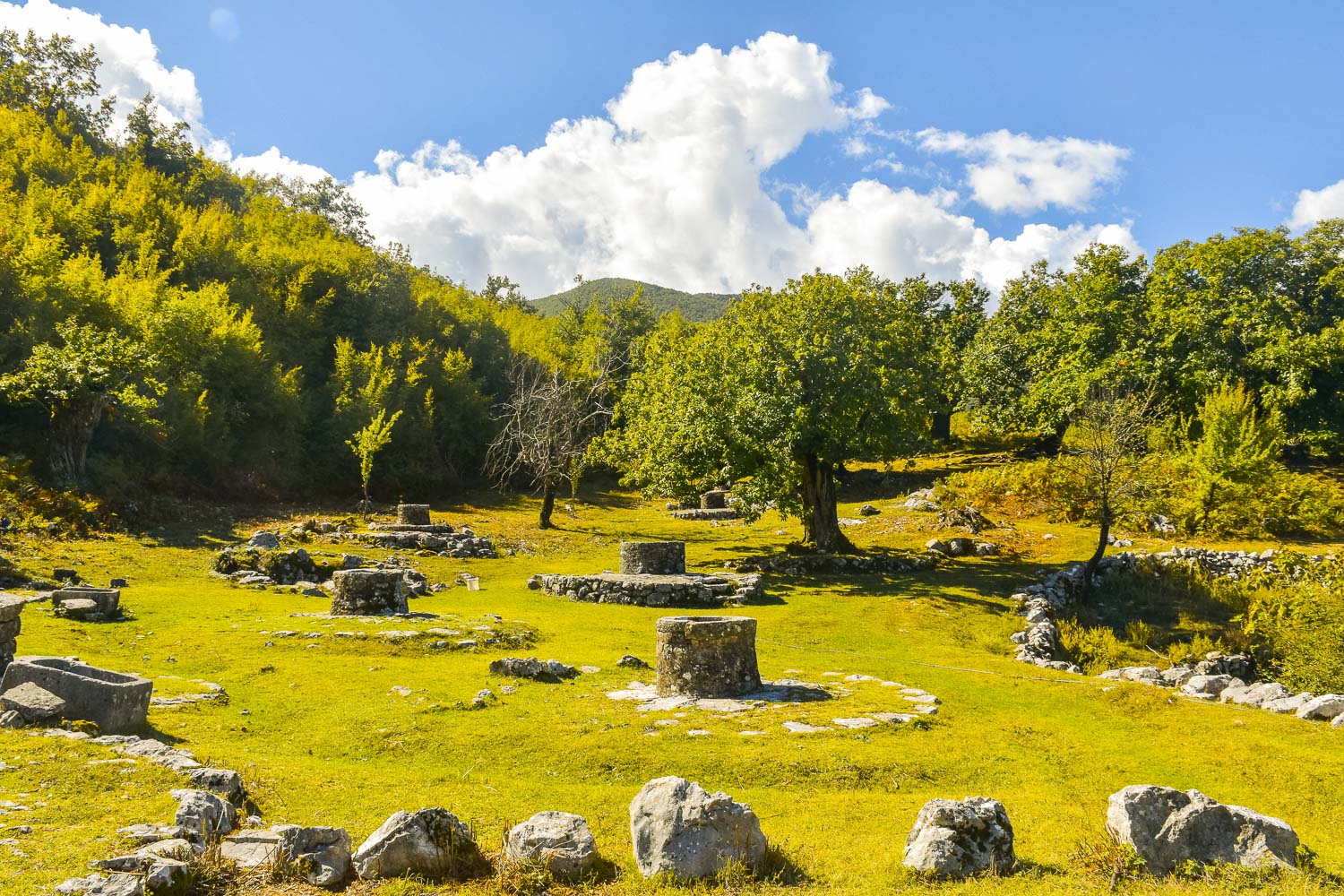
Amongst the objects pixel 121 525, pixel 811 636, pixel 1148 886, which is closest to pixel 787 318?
pixel 811 636

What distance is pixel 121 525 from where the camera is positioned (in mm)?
25406

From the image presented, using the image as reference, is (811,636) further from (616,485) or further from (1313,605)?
(616,485)

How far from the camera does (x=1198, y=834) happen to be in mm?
5574

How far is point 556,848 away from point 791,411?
20.5 metres

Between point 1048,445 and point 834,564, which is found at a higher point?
point 1048,445

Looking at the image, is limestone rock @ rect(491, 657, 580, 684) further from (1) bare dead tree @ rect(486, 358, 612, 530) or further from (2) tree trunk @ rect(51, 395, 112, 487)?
(2) tree trunk @ rect(51, 395, 112, 487)

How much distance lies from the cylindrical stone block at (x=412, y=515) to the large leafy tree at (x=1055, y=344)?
30908 millimetres

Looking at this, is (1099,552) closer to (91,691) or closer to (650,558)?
(650,558)

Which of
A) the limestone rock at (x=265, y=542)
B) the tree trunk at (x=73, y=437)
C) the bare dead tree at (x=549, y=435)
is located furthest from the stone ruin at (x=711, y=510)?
the tree trunk at (x=73, y=437)

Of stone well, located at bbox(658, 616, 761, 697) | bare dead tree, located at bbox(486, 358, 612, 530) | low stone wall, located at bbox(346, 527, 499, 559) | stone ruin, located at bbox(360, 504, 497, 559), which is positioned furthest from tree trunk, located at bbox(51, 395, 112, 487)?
stone well, located at bbox(658, 616, 761, 697)

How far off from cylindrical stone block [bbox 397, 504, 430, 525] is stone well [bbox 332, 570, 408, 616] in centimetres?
1435

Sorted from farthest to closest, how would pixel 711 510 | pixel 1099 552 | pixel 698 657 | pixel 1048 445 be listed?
pixel 1048 445 → pixel 711 510 → pixel 1099 552 → pixel 698 657

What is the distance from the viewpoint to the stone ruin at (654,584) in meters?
20.4

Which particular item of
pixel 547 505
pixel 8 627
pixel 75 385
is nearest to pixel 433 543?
pixel 547 505
